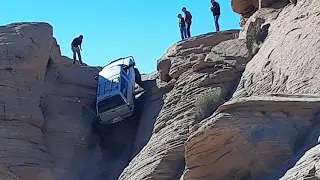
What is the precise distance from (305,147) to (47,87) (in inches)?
650

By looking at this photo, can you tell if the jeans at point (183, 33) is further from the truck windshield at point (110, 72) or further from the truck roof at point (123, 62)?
the truck windshield at point (110, 72)

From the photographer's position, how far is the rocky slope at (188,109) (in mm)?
12852

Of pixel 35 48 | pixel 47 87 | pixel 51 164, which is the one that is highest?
pixel 35 48

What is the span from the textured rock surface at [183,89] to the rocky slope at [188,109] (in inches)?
1.7

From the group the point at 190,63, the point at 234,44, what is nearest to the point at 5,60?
the point at 190,63

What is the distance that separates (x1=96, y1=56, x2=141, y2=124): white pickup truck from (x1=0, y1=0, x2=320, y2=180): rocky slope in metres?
0.87

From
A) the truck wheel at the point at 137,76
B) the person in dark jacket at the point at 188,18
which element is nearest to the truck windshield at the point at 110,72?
the truck wheel at the point at 137,76

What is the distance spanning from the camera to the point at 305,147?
12.2 meters

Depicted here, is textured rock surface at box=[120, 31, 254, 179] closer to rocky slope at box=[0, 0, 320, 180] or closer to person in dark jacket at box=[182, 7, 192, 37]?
rocky slope at box=[0, 0, 320, 180]

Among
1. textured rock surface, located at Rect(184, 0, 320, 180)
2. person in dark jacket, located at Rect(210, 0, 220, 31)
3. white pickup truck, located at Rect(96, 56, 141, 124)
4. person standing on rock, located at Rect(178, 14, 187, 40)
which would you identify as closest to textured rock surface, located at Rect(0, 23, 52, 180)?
white pickup truck, located at Rect(96, 56, 141, 124)

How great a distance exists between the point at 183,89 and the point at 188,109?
169 centimetres

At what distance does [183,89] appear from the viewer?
22.7 m

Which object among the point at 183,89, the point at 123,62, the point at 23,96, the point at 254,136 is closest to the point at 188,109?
the point at 183,89

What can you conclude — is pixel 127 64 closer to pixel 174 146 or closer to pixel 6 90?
pixel 6 90
